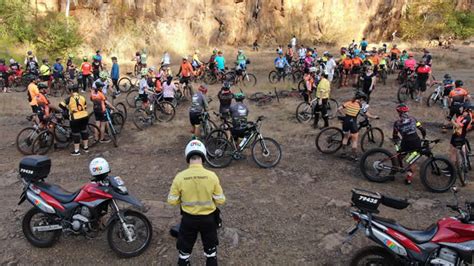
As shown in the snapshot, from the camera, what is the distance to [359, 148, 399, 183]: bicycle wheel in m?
7.92

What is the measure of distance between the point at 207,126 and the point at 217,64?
9.15 m

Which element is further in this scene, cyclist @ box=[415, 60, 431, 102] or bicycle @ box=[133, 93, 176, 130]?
cyclist @ box=[415, 60, 431, 102]

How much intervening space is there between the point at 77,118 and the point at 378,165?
7712 millimetres

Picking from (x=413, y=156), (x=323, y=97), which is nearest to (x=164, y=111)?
(x=323, y=97)

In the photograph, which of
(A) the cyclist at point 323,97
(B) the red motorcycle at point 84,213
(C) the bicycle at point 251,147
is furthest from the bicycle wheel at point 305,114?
(B) the red motorcycle at point 84,213

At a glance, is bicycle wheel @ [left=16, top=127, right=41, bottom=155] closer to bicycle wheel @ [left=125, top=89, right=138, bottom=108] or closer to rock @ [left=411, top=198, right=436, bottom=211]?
bicycle wheel @ [left=125, top=89, right=138, bottom=108]

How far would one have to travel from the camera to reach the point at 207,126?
10664mm

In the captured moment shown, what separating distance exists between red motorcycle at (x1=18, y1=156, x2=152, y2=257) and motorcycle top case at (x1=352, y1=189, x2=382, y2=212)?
120 inches

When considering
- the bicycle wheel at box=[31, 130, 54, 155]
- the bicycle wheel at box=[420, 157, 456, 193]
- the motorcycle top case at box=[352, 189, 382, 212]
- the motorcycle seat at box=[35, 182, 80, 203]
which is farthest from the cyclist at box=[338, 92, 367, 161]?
the bicycle wheel at box=[31, 130, 54, 155]

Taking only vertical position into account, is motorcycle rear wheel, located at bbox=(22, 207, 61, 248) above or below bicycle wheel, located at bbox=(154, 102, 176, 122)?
below

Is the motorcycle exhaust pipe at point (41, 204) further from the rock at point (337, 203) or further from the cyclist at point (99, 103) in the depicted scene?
the cyclist at point (99, 103)

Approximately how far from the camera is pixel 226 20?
105 ft

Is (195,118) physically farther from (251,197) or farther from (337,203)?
(337,203)

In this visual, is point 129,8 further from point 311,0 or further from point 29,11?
point 311,0
